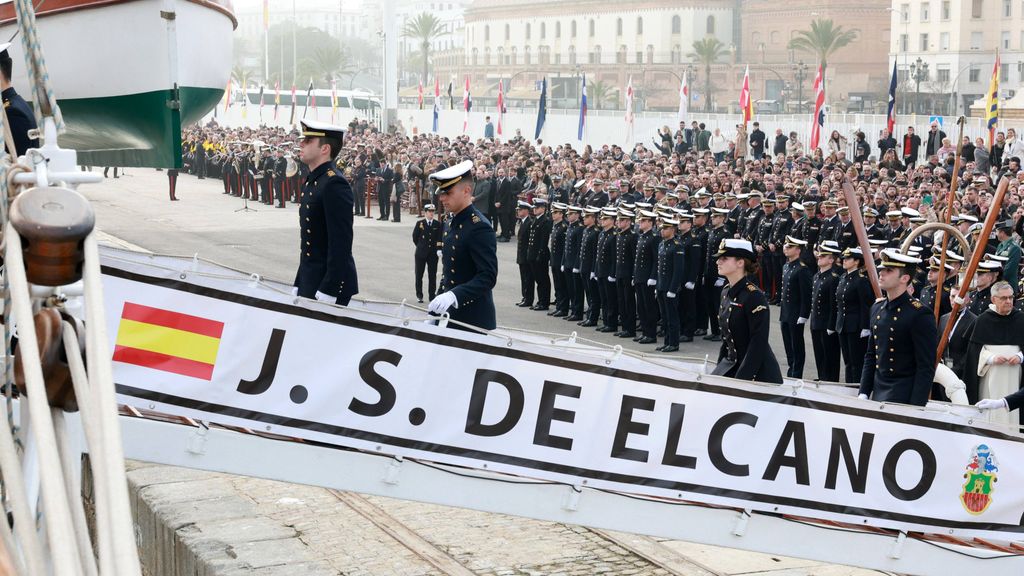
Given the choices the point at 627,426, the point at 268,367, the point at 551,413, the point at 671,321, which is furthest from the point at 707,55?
the point at 268,367

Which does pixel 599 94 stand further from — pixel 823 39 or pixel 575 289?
pixel 575 289

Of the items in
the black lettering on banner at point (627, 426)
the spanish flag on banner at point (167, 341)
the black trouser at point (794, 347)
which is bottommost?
the black trouser at point (794, 347)

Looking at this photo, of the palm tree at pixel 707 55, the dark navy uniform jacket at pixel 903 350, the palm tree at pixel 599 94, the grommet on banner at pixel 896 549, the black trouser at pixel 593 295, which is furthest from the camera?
the palm tree at pixel 599 94

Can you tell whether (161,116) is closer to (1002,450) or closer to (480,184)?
(1002,450)

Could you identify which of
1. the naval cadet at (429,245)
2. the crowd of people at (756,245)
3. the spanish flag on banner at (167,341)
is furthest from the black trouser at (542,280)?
the spanish flag on banner at (167,341)

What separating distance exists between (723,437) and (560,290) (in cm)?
1226

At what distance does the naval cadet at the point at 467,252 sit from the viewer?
6.77m

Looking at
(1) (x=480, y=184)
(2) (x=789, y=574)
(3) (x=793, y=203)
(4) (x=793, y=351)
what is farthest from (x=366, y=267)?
(2) (x=789, y=574)

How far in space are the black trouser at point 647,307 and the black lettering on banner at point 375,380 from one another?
10.5m

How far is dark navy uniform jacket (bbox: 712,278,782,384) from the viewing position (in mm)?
6977

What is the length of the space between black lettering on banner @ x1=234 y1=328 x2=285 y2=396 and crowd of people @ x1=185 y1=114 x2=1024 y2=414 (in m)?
2.68

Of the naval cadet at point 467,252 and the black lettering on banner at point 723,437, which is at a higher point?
the naval cadet at point 467,252

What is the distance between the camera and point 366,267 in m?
22.5

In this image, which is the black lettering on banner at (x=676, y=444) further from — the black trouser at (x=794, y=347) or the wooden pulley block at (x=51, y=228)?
the black trouser at (x=794, y=347)
